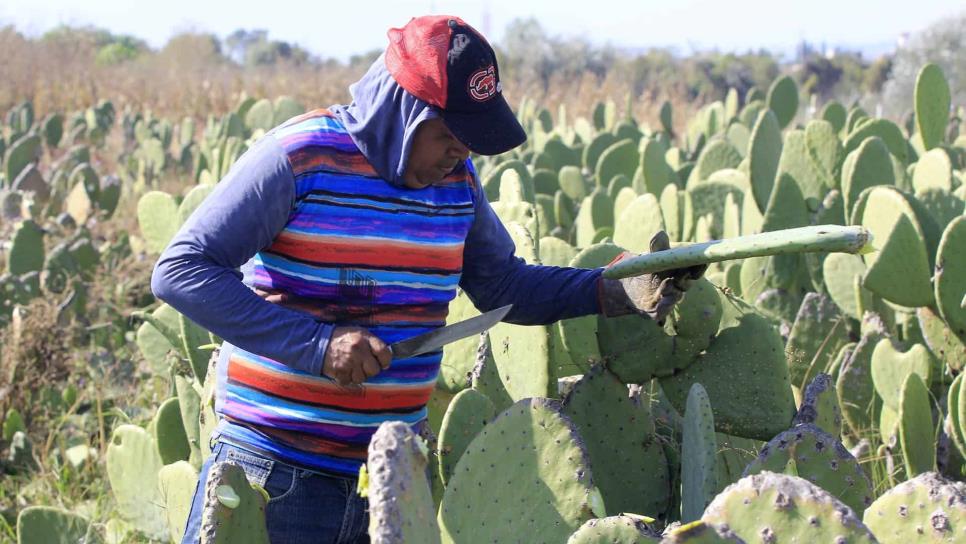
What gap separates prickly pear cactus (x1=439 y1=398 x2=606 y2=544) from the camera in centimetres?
186

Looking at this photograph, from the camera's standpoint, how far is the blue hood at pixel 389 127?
176cm

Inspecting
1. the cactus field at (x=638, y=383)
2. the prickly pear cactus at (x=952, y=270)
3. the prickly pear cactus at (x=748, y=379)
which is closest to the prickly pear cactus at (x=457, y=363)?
the cactus field at (x=638, y=383)

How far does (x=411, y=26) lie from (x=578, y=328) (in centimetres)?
102

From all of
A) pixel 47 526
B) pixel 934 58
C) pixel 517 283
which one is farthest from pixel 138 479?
pixel 934 58

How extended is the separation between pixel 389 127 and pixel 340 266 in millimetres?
220

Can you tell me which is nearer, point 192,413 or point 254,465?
point 254,465

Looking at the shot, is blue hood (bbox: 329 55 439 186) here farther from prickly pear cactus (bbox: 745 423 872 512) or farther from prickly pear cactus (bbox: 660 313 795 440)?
prickly pear cactus (bbox: 660 313 795 440)

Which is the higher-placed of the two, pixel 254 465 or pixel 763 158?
pixel 763 158

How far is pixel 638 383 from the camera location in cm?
236

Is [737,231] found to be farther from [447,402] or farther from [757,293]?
[447,402]

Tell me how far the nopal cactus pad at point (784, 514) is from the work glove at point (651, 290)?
58cm

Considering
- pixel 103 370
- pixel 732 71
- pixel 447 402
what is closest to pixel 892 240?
pixel 447 402

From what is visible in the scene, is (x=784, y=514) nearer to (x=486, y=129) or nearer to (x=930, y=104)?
(x=486, y=129)

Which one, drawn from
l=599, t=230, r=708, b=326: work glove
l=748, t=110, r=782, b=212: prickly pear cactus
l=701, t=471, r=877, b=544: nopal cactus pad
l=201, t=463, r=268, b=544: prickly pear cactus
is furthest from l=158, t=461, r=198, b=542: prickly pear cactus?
l=748, t=110, r=782, b=212: prickly pear cactus
